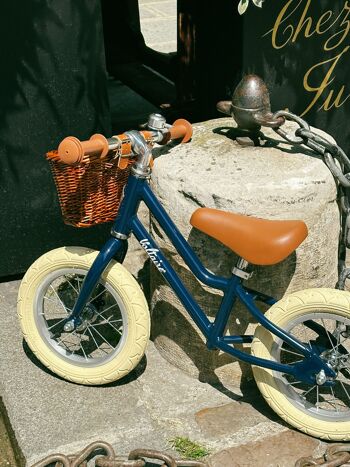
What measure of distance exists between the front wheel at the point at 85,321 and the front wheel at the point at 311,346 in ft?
2.11

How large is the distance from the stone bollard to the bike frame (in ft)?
0.41

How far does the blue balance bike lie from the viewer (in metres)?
3.40

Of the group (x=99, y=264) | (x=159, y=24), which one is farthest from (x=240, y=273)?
(x=159, y=24)

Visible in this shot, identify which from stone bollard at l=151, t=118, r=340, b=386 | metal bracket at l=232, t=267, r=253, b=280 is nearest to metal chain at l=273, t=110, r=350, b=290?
stone bollard at l=151, t=118, r=340, b=386

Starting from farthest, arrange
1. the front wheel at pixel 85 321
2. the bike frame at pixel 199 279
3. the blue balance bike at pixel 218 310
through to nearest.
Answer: the front wheel at pixel 85 321 → the bike frame at pixel 199 279 → the blue balance bike at pixel 218 310

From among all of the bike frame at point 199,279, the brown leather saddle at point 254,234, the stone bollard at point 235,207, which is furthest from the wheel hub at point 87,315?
the brown leather saddle at point 254,234

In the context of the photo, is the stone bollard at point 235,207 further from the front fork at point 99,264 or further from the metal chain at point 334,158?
the front fork at point 99,264

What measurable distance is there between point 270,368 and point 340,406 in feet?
1.88

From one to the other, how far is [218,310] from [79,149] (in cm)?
108

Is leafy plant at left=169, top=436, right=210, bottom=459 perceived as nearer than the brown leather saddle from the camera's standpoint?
No

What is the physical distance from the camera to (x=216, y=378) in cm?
402

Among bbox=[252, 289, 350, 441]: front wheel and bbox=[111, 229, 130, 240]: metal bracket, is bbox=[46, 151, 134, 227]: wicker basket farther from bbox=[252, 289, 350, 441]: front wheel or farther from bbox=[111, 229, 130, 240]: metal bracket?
bbox=[252, 289, 350, 441]: front wheel

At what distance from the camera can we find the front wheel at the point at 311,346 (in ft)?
11.3

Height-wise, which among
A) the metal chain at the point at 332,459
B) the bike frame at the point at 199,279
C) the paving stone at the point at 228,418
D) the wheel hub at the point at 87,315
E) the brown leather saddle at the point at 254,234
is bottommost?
the paving stone at the point at 228,418
